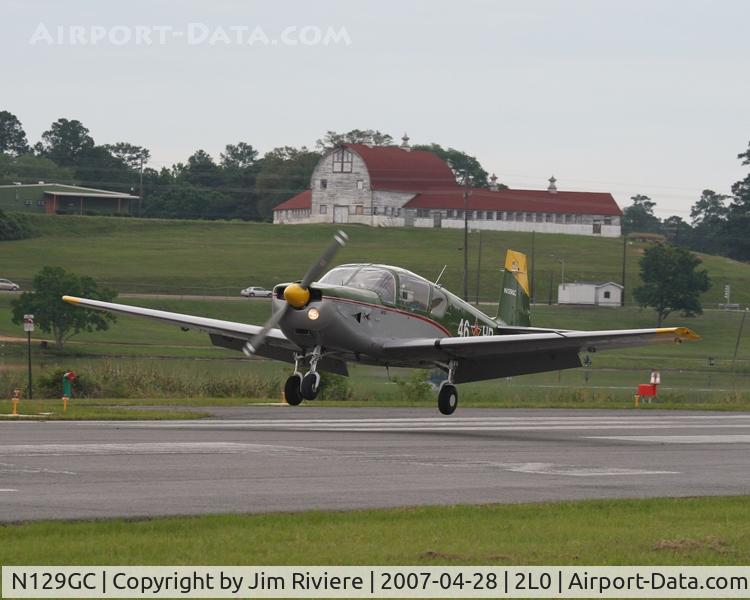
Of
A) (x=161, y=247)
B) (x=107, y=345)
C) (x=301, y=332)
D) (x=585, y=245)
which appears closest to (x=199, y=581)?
(x=301, y=332)

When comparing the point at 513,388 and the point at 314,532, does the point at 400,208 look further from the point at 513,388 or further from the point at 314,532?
the point at 314,532

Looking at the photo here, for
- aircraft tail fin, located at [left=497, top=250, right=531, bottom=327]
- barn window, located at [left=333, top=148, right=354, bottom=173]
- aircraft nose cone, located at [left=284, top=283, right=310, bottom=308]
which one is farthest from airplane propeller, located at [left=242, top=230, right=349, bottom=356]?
barn window, located at [left=333, top=148, right=354, bottom=173]

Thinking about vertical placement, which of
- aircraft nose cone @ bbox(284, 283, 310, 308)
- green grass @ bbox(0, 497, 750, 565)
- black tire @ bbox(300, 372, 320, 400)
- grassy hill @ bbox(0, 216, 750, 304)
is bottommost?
green grass @ bbox(0, 497, 750, 565)

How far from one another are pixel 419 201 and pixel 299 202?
745 inches

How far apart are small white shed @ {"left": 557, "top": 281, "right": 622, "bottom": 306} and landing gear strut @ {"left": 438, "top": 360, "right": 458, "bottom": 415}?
83664 millimetres

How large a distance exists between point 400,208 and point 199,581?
519 ft

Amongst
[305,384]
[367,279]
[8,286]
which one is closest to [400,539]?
[305,384]

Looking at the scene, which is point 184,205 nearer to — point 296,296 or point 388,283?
point 388,283

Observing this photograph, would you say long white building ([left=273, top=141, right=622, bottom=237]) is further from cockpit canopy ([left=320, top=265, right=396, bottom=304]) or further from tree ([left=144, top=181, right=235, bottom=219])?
cockpit canopy ([left=320, top=265, right=396, bottom=304])

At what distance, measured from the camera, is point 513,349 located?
3030cm

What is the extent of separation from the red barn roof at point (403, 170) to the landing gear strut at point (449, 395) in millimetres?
135484

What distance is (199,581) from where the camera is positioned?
34.3 feet

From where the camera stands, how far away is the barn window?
16938 centimetres

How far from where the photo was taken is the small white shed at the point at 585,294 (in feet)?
378
